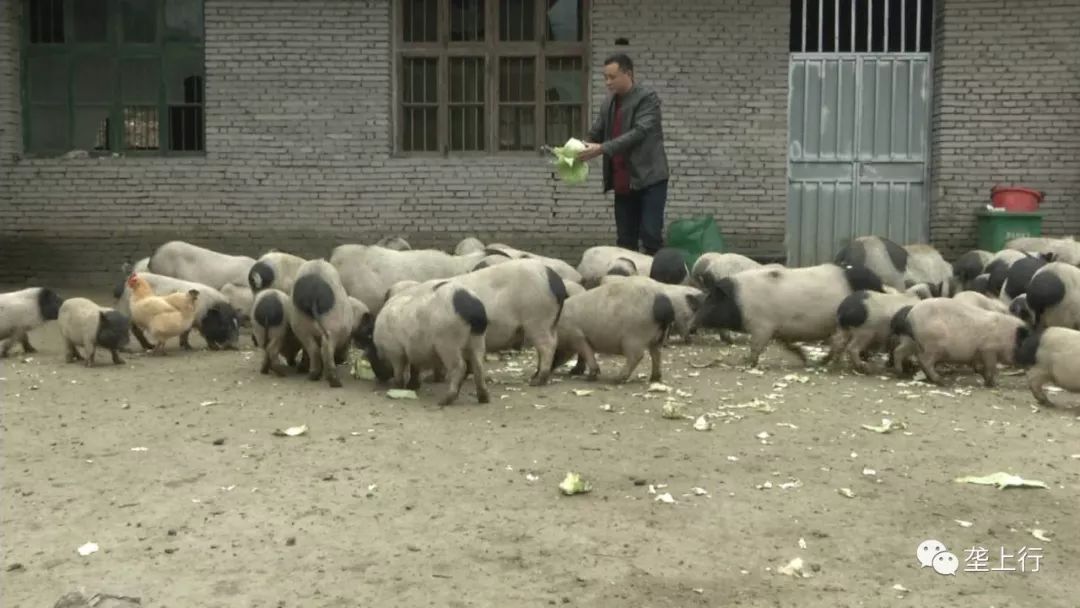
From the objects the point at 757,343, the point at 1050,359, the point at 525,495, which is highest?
the point at 1050,359

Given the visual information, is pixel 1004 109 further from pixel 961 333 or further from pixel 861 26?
pixel 961 333

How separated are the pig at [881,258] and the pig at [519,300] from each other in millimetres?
3406

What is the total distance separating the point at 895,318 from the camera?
789cm

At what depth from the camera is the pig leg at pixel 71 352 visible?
8.43m

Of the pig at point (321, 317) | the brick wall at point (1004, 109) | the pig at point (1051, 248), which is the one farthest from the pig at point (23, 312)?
the brick wall at point (1004, 109)

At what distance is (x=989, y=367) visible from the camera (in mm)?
7656

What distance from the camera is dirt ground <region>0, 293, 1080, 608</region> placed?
4145 millimetres

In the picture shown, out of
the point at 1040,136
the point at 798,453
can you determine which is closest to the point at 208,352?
the point at 798,453

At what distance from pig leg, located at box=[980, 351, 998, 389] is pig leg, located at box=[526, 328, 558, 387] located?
2805 millimetres

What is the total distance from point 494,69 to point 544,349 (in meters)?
7.52

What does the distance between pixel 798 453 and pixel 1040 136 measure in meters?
10.1

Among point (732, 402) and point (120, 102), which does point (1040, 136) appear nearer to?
point (732, 402)

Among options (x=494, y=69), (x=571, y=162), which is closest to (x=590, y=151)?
(x=571, y=162)

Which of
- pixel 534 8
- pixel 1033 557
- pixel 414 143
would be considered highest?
pixel 534 8
